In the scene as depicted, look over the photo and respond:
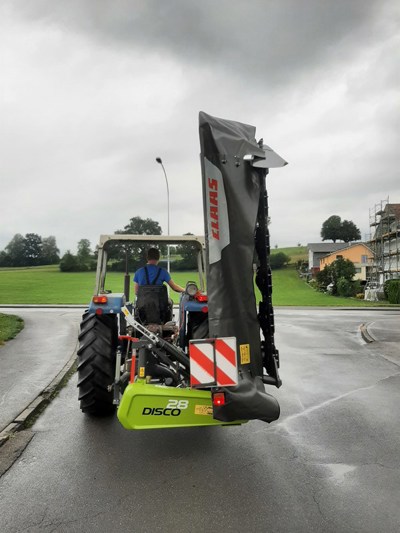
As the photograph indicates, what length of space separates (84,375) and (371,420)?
347cm

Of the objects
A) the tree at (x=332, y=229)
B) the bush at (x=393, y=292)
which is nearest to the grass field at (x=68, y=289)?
the bush at (x=393, y=292)

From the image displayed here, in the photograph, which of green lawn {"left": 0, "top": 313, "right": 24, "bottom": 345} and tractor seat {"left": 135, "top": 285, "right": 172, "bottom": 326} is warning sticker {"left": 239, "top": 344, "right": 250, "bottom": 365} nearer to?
tractor seat {"left": 135, "top": 285, "right": 172, "bottom": 326}

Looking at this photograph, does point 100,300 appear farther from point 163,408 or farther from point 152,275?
point 163,408

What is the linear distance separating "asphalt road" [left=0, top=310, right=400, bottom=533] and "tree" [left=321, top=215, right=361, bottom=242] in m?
106

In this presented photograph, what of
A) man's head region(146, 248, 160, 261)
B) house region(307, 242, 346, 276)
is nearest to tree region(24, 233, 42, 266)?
house region(307, 242, 346, 276)

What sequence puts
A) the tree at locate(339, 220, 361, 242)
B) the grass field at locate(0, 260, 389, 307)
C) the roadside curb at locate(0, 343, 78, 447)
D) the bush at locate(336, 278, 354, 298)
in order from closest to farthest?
the roadside curb at locate(0, 343, 78, 447)
the grass field at locate(0, 260, 389, 307)
the bush at locate(336, 278, 354, 298)
the tree at locate(339, 220, 361, 242)

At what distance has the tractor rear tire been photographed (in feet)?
16.6

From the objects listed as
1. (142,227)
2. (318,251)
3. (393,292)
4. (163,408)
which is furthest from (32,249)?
(163,408)

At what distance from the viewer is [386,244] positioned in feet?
157

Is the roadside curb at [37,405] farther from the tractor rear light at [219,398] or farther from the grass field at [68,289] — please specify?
the grass field at [68,289]

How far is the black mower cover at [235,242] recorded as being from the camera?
12.2ft

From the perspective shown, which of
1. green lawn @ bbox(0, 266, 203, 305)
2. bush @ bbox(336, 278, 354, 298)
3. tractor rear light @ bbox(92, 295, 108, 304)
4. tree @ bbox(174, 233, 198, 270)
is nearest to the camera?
tractor rear light @ bbox(92, 295, 108, 304)

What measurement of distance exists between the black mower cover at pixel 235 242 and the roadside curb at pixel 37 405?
2690 mm

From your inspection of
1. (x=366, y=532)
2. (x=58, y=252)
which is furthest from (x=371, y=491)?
(x=58, y=252)
